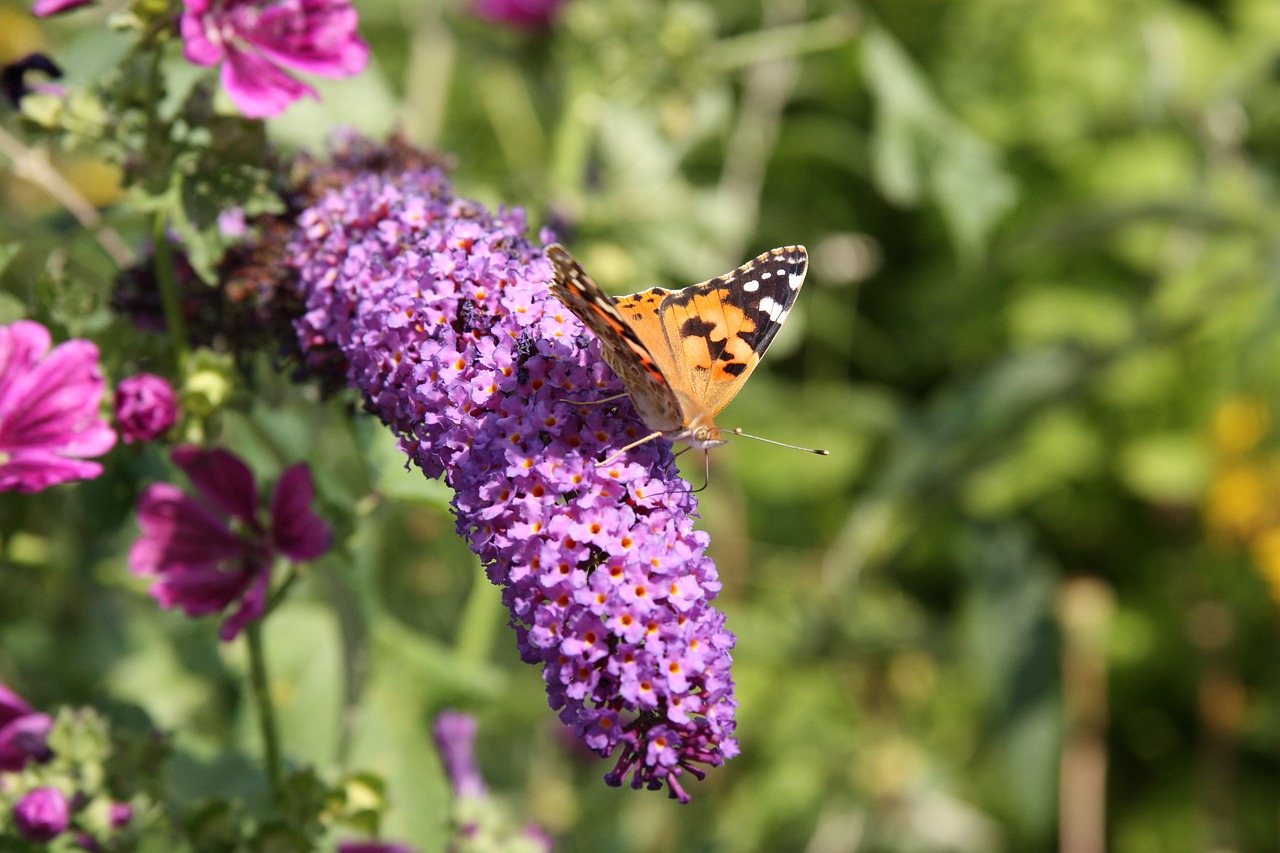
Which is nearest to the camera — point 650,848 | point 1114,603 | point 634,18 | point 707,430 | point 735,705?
point 735,705

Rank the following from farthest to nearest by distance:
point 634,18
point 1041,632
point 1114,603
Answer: point 1114,603 < point 1041,632 < point 634,18

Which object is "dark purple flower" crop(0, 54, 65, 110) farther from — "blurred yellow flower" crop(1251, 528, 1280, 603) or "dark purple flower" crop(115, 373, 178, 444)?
"blurred yellow flower" crop(1251, 528, 1280, 603)

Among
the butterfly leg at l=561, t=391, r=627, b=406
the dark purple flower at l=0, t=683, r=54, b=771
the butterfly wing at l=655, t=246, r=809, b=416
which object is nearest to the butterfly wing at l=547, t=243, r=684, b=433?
the butterfly leg at l=561, t=391, r=627, b=406

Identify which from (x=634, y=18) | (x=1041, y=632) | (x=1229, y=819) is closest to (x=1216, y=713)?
(x=1229, y=819)

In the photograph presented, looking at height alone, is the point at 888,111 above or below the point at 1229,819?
above

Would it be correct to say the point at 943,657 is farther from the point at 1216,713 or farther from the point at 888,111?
the point at 888,111

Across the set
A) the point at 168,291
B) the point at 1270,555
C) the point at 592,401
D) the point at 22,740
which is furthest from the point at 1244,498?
the point at 22,740
